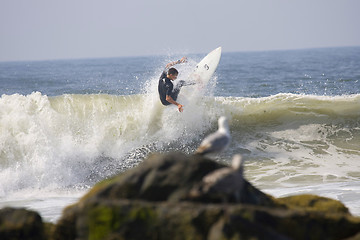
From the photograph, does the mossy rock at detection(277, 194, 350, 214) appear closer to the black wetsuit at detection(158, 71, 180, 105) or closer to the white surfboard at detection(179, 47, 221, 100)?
the black wetsuit at detection(158, 71, 180, 105)

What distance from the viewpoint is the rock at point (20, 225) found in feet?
14.4

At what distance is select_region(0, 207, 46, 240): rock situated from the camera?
4375 millimetres

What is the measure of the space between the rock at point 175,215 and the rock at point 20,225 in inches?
8.8

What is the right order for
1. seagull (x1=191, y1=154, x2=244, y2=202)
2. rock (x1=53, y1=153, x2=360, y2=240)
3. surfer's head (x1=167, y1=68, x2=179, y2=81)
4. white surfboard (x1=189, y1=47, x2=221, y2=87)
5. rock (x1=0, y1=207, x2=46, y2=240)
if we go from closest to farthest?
1. rock (x1=53, y1=153, x2=360, y2=240)
2. seagull (x1=191, y1=154, x2=244, y2=202)
3. rock (x1=0, y1=207, x2=46, y2=240)
4. surfer's head (x1=167, y1=68, x2=179, y2=81)
5. white surfboard (x1=189, y1=47, x2=221, y2=87)

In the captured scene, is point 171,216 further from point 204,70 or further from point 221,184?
point 204,70

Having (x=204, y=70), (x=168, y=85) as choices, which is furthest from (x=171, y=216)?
(x=204, y=70)

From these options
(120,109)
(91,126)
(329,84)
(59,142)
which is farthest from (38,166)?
(329,84)

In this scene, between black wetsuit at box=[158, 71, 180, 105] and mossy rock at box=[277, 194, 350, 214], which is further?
black wetsuit at box=[158, 71, 180, 105]

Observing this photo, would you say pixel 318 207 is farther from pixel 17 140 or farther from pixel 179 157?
pixel 17 140

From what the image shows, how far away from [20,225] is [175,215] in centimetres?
158

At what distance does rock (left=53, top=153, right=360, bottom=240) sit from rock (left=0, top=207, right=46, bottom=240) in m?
0.22

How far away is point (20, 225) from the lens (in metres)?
4.40

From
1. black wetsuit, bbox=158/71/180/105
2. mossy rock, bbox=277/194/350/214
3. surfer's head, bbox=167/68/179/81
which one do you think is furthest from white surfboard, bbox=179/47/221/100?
mossy rock, bbox=277/194/350/214

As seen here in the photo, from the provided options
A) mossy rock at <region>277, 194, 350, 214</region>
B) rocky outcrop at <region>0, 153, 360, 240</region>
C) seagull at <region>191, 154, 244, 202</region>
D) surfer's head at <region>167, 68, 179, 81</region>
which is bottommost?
mossy rock at <region>277, 194, 350, 214</region>
